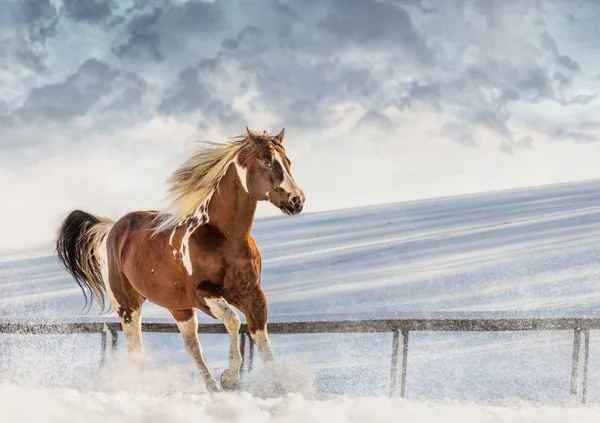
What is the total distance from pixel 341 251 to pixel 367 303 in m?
4.06

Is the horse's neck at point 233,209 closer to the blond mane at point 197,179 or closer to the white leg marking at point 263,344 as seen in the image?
the blond mane at point 197,179

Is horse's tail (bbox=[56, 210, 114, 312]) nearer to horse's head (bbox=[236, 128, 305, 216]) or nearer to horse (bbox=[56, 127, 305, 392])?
horse (bbox=[56, 127, 305, 392])

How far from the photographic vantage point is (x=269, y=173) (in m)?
4.61

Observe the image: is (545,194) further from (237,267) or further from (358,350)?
(237,267)

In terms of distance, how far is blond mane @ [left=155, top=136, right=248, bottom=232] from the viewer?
500cm

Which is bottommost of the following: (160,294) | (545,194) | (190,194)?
(160,294)

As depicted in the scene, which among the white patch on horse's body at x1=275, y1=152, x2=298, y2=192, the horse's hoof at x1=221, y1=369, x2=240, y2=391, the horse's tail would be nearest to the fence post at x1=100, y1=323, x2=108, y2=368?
the horse's tail

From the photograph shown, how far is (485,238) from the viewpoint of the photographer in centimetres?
2292

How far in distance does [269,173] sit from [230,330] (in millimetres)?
955

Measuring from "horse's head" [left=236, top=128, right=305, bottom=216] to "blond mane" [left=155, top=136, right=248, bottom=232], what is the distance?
0.16 m

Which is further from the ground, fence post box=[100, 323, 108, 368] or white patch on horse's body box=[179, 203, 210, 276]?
white patch on horse's body box=[179, 203, 210, 276]

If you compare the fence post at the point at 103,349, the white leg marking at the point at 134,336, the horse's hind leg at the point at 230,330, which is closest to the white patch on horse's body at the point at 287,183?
the horse's hind leg at the point at 230,330

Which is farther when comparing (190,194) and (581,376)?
(581,376)

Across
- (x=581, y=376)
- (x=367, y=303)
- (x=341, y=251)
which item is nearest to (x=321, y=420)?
(x=581, y=376)
